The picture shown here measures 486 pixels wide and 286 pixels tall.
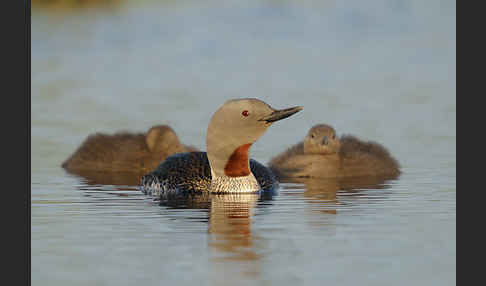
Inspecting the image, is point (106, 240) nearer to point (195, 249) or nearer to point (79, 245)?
point (79, 245)

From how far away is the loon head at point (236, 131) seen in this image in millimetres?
8250

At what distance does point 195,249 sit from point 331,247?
0.83 metres

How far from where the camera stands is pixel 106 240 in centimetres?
627

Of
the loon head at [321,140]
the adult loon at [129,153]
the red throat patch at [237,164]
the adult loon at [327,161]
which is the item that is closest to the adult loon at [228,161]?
the red throat patch at [237,164]

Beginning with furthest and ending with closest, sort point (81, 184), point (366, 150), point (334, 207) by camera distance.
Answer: point (366, 150) < point (81, 184) < point (334, 207)

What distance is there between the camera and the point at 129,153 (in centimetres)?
1148

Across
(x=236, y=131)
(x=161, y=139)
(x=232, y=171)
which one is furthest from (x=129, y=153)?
(x=236, y=131)

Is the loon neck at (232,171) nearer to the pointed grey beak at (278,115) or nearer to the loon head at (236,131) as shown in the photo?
the loon head at (236,131)

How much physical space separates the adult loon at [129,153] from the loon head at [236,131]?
2857 millimetres

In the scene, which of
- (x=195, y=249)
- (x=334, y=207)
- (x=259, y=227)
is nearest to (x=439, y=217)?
(x=334, y=207)

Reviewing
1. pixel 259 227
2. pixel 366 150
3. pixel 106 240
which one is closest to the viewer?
pixel 106 240

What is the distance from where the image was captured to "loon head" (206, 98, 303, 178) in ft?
27.1

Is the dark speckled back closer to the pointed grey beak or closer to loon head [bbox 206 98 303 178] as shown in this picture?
loon head [bbox 206 98 303 178]

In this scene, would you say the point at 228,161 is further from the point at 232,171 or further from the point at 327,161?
the point at 327,161
